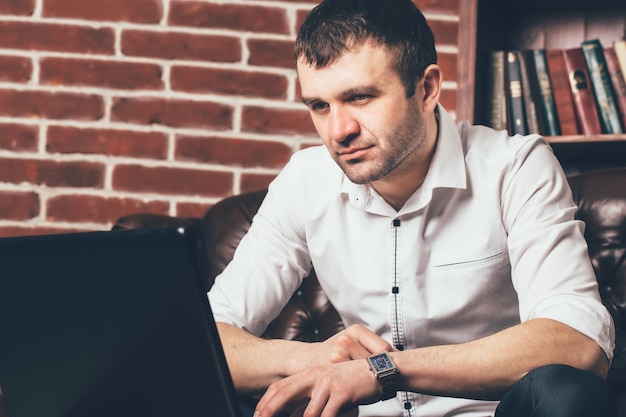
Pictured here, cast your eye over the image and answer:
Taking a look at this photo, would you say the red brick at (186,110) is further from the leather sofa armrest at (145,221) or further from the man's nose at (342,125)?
the man's nose at (342,125)

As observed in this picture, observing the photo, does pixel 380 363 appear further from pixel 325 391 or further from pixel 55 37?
pixel 55 37

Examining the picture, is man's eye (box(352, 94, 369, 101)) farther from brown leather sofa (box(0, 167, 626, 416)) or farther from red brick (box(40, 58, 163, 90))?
red brick (box(40, 58, 163, 90))

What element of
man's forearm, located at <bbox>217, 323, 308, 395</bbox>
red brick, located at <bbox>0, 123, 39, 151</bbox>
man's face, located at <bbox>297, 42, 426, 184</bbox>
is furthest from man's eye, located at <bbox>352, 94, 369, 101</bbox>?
red brick, located at <bbox>0, 123, 39, 151</bbox>

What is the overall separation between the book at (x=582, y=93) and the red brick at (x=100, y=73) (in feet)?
3.82

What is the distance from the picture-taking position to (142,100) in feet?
6.70

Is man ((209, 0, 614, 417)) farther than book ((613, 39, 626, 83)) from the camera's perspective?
No

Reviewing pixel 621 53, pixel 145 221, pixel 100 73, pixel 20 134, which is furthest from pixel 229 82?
pixel 621 53

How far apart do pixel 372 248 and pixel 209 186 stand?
719 mm

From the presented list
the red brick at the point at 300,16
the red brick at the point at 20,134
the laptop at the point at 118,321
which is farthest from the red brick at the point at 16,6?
the laptop at the point at 118,321

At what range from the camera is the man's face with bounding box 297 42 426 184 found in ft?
4.45

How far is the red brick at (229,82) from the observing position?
2039mm

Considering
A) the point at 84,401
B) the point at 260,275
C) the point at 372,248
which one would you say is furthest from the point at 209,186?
the point at 84,401

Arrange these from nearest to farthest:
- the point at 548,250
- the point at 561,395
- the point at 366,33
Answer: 1. the point at 561,395
2. the point at 548,250
3. the point at 366,33

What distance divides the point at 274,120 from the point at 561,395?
1.31 metres
